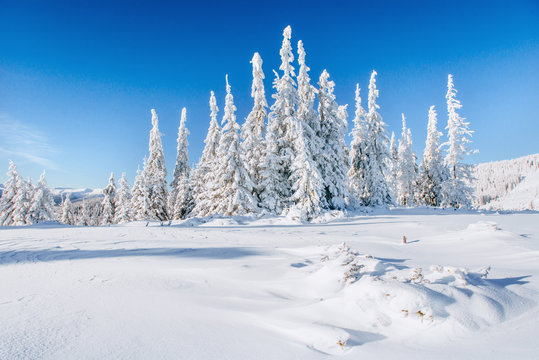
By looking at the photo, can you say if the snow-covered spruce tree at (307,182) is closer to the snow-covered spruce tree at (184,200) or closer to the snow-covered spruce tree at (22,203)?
the snow-covered spruce tree at (184,200)

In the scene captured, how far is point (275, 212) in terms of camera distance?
19.5 m

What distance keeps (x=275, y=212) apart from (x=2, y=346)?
56.7ft

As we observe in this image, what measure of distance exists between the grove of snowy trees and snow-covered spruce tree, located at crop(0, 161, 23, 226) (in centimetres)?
10

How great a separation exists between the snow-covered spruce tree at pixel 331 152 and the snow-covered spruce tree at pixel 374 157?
525 centimetres

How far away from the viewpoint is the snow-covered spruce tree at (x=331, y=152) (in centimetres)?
1992

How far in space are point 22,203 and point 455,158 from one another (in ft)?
154

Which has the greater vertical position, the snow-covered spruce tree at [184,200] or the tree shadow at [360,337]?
the snow-covered spruce tree at [184,200]

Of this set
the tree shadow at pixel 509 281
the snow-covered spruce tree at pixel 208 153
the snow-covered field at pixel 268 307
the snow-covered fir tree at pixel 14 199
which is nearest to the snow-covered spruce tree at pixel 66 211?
the snow-covered fir tree at pixel 14 199

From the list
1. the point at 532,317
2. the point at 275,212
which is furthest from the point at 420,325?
the point at 275,212

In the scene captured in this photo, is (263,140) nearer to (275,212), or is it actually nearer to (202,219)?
(275,212)

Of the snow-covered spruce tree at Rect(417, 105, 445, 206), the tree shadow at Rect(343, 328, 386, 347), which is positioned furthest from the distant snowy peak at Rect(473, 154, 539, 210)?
the tree shadow at Rect(343, 328, 386, 347)

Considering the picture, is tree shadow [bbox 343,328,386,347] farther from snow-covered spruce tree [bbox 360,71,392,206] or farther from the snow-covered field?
snow-covered spruce tree [bbox 360,71,392,206]

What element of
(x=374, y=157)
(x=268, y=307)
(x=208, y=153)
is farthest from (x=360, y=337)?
(x=208, y=153)

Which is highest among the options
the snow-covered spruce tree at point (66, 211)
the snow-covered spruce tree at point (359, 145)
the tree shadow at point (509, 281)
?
the snow-covered spruce tree at point (359, 145)
